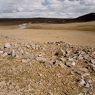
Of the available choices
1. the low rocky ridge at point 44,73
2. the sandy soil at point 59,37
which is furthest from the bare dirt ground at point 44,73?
the sandy soil at point 59,37

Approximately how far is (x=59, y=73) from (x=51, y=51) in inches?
128

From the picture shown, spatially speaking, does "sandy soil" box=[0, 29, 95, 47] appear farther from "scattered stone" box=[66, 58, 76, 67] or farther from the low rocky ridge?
"scattered stone" box=[66, 58, 76, 67]

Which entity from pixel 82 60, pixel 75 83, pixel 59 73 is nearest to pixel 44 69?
pixel 59 73

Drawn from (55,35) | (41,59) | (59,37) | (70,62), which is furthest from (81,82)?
(55,35)

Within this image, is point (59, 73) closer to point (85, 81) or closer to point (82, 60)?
point (85, 81)

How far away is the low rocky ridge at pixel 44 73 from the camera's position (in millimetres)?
10406

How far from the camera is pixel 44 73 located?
37.1ft

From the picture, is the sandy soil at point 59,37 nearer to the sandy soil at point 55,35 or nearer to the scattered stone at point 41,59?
the sandy soil at point 55,35

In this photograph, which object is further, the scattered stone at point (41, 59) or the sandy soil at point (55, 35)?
the sandy soil at point (55, 35)

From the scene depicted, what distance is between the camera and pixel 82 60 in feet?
Answer: 43.2

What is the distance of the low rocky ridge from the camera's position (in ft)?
34.1

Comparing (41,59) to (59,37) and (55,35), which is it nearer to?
(59,37)

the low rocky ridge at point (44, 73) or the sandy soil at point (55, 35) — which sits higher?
the low rocky ridge at point (44, 73)

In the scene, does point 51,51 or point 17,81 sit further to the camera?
point 51,51
